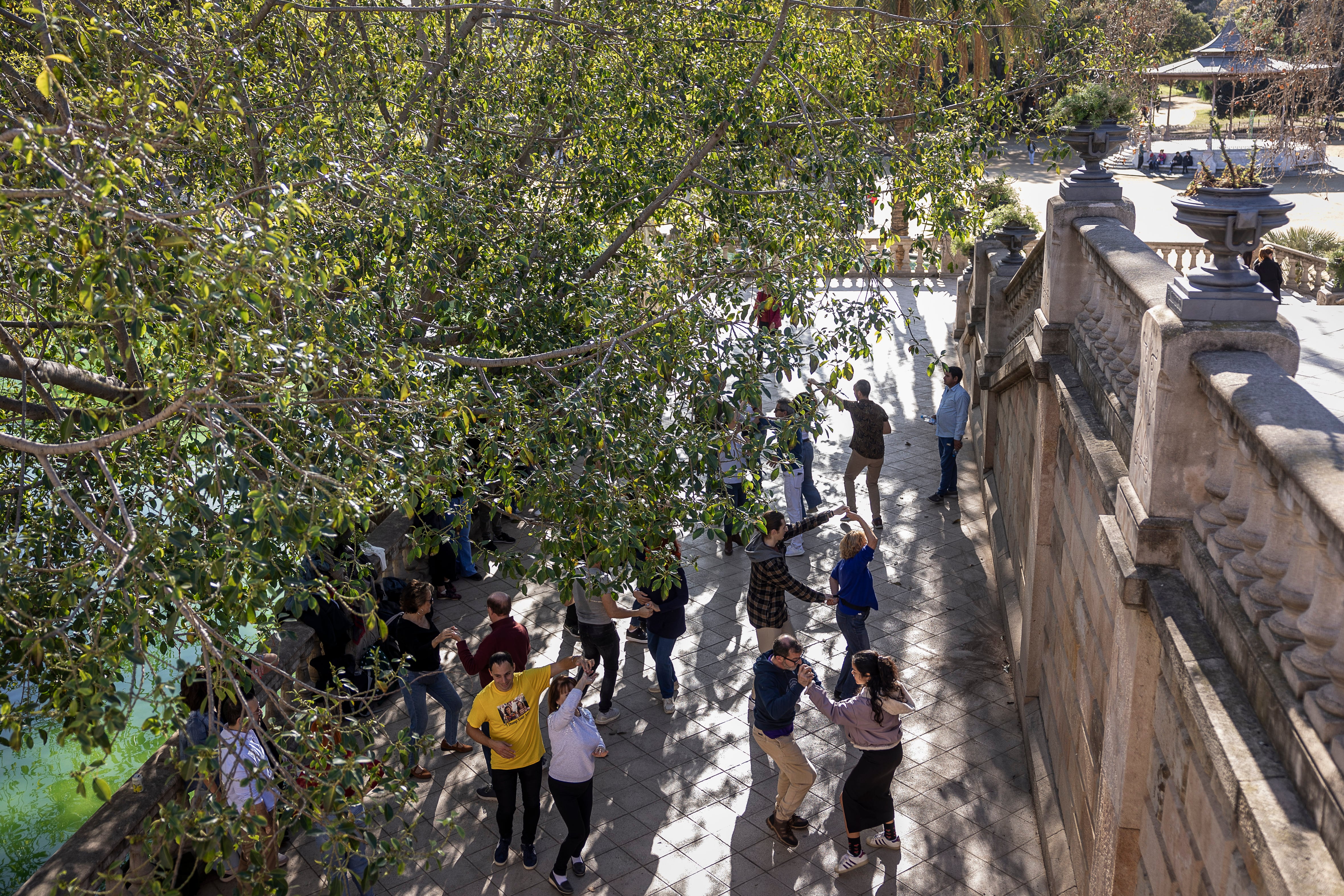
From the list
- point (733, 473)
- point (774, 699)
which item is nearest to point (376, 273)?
point (733, 473)

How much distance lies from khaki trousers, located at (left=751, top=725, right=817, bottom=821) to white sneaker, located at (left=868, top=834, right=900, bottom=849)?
0.57 metres

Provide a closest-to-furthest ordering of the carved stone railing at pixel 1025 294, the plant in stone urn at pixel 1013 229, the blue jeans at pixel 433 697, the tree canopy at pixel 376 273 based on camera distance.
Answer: the tree canopy at pixel 376 273 < the blue jeans at pixel 433 697 < the carved stone railing at pixel 1025 294 < the plant in stone urn at pixel 1013 229

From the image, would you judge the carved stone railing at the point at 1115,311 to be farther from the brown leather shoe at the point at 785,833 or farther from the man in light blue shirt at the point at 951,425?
the man in light blue shirt at the point at 951,425

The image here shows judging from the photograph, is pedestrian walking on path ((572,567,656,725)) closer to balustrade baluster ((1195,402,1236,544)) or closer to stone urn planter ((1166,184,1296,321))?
balustrade baluster ((1195,402,1236,544))

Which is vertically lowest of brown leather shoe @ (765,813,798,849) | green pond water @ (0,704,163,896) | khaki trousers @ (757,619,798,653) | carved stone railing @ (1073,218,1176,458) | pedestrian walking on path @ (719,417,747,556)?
green pond water @ (0,704,163,896)

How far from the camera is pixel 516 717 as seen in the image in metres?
6.75

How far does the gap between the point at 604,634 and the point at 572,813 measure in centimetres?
197

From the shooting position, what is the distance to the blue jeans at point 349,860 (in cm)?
407

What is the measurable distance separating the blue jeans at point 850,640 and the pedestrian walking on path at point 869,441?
11.0ft

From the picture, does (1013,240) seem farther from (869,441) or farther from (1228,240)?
(1228,240)

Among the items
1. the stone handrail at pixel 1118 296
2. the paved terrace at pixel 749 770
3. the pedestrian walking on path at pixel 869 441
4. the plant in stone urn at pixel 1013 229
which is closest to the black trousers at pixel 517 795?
the paved terrace at pixel 749 770

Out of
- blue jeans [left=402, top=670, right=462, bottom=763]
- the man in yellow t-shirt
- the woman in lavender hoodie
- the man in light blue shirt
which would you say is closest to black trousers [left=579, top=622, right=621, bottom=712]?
blue jeans [left=402, top=670, right=462, bottom=763]

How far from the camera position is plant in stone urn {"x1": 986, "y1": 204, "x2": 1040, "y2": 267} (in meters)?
13.6

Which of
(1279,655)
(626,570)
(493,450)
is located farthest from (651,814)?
(1279,655)
